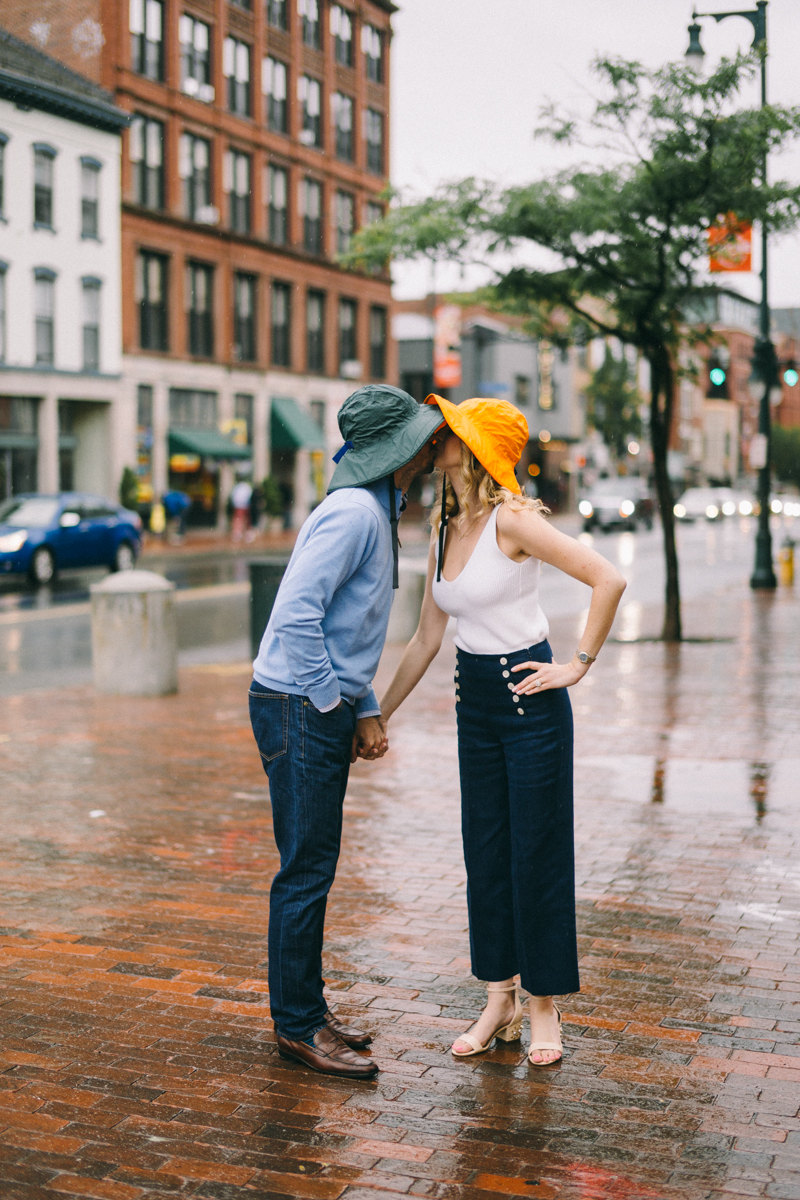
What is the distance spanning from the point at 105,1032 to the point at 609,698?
7048mm

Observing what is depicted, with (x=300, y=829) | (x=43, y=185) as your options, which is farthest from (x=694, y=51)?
(x=43, y=185)

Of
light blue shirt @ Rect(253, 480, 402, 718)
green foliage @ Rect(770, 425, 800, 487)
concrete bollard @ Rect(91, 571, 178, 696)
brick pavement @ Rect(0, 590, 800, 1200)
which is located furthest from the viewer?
green foliage @ Rect(770, 425, 800, 487)

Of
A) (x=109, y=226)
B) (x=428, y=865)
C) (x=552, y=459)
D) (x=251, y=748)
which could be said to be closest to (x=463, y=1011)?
(x=428, y=865)

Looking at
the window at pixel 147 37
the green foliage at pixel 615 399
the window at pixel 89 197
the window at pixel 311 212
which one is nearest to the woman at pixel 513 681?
the window at pixel 147 37

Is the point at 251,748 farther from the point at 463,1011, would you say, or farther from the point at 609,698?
the point at 463,1011

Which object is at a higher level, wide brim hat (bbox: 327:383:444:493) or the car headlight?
wide brim hat (bbox: 327:383:444:493)

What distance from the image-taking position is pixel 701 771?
308 inches

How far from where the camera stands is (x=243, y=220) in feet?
143

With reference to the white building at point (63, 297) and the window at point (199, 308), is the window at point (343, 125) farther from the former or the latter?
the white building at point (63, 297)

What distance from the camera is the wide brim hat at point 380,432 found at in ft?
12.1

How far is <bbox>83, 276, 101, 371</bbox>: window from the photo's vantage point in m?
35.3

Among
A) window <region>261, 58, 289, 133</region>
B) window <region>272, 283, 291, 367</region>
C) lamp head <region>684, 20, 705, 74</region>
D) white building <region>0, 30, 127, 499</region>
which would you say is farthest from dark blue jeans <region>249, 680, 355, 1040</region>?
window <region>272, 283, 291, 367</region>

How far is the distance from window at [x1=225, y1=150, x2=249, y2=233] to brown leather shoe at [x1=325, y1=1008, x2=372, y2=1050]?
1603 inches

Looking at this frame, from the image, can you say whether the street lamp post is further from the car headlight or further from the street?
the car headlight
